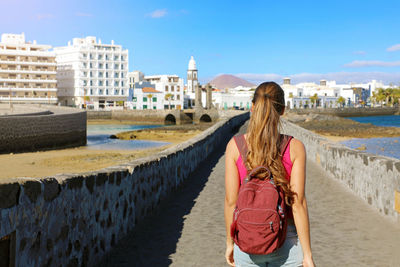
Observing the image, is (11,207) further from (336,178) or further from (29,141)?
(29,141)

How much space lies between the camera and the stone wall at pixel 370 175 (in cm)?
717

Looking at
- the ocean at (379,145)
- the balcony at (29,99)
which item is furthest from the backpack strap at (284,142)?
the balcony at (29,99)

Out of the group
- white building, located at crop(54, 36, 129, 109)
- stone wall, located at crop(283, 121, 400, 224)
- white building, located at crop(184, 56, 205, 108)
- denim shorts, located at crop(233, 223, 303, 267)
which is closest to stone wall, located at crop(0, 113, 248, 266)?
denim shorts, located at crop(233, 223, 303, 267)

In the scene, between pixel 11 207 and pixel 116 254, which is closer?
pixel 11 207

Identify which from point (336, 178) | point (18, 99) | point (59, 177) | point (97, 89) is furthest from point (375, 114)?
point (59, 177)

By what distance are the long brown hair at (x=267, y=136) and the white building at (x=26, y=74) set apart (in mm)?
93402

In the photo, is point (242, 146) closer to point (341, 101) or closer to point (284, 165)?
point (284, 165)

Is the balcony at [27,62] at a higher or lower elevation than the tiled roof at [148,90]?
higher

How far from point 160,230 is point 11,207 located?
3.84 m

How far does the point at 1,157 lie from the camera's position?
23.9m

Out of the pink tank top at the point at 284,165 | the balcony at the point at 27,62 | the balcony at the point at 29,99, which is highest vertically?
the balcony at the point at 27,62

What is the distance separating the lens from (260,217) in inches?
93.0

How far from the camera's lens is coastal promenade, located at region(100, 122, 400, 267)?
5.44 meters

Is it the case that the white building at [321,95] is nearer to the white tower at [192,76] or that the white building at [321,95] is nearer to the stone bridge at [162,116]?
the white tower at [192,76]
